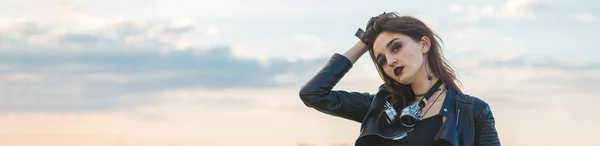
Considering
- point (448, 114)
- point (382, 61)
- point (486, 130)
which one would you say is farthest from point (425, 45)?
point (486, 130)

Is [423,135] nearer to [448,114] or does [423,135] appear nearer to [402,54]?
[448,114]

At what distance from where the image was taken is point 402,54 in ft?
14.2

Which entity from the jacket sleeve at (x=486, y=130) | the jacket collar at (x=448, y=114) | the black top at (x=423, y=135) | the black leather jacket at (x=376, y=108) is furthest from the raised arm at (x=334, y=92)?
the jacket sleeve at (x=486, y=130)

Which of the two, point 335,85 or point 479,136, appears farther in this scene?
point 335,85

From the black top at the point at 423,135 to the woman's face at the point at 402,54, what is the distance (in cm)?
21

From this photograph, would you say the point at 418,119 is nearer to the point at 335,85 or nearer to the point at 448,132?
the point at 448,132

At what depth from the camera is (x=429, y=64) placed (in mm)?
4422

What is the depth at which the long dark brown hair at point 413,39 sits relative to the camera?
4.39 metres

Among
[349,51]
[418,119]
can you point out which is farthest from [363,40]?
[418,119]

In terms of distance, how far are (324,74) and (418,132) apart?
1.93 ft

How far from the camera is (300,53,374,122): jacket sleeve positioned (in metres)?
4.61

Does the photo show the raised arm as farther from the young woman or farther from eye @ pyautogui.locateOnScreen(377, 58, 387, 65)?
eye @ pyautogui.locateOnScreen(377, 58, 387, 65)

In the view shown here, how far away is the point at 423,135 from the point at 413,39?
1.44 feet

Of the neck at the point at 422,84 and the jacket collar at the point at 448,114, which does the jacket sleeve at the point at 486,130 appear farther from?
the neck at the point at 422,84
